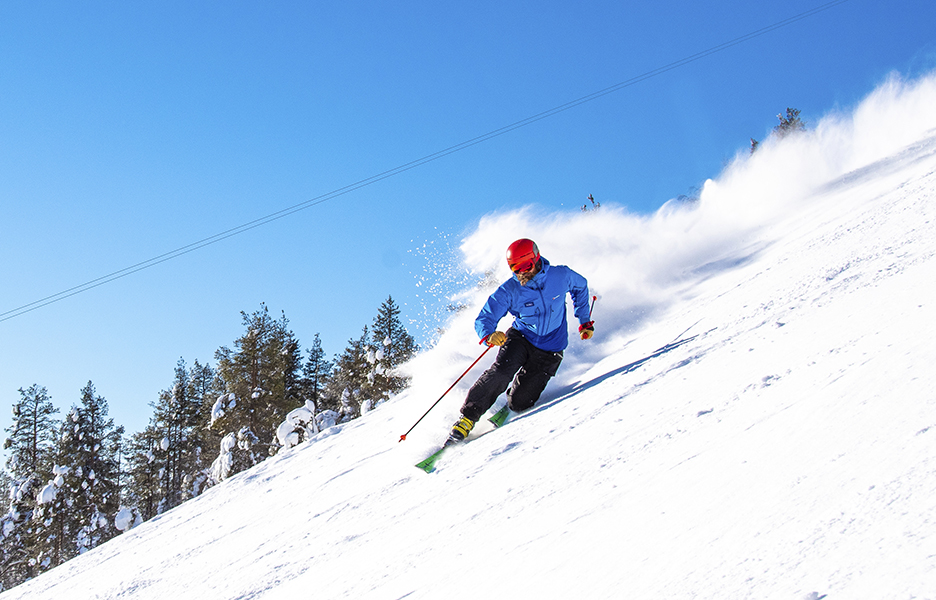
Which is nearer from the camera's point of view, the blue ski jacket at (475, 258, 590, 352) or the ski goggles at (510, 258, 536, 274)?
the ski goggles at (510, 258, 536, 274)

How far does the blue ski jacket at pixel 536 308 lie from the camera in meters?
5.90

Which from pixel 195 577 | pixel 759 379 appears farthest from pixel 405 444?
pixel 759 379

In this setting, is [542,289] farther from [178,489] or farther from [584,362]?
[178,489]

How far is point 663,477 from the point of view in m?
2.63

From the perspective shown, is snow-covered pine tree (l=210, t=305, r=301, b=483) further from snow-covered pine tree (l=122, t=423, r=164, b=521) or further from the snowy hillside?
the snowy hillside

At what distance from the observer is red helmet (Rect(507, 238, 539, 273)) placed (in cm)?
575

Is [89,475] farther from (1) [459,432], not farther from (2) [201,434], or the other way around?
(1) [459,432]

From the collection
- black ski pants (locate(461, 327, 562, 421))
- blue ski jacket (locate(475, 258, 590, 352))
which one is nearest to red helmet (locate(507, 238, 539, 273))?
blue ski jacket (locate(475, 258, 590, 352))

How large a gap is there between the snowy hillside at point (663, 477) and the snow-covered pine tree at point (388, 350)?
2149 centimetres

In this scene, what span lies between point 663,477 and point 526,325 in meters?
3.47

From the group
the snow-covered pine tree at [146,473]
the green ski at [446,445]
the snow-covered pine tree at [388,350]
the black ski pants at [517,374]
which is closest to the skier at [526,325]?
the black ski pants at [517,374]

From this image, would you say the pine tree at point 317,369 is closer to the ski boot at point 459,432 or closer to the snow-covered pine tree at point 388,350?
the snow-covered pine tree at point 388,350

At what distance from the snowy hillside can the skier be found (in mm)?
456

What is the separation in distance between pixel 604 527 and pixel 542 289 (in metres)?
3.73
